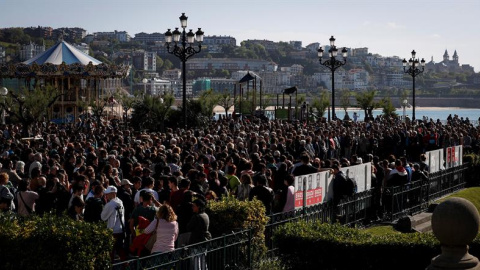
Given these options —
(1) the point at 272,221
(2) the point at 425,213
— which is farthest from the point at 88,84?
(1) the point at 272,221

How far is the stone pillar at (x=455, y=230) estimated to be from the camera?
6340 millimetres

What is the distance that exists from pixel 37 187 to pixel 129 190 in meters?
1.45

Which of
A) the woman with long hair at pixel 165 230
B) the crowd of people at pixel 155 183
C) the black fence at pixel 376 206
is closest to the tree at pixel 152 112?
the crowd of people at pixel 155 183

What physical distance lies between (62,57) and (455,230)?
56337mm

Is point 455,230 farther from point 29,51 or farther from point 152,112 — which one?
point 29,51

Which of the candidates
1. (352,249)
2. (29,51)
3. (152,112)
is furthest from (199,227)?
(29,51)

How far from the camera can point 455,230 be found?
20.8 feet

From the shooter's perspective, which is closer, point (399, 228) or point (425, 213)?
point (399, 228)

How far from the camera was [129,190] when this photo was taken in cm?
1230

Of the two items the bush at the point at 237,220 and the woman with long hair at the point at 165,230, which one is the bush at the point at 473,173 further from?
the woman with long hair at the point at 165,230

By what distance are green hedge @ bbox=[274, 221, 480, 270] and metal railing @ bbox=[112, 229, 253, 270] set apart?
51 centimetres

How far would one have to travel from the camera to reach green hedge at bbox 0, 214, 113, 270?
8.63 metres

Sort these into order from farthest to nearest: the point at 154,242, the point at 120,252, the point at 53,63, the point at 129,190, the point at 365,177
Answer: the point at 53,63, the point at 365,177, the point at 129,190, the point at 120,252, the point at 154,242

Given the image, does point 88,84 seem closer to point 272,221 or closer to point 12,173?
point 12,173
